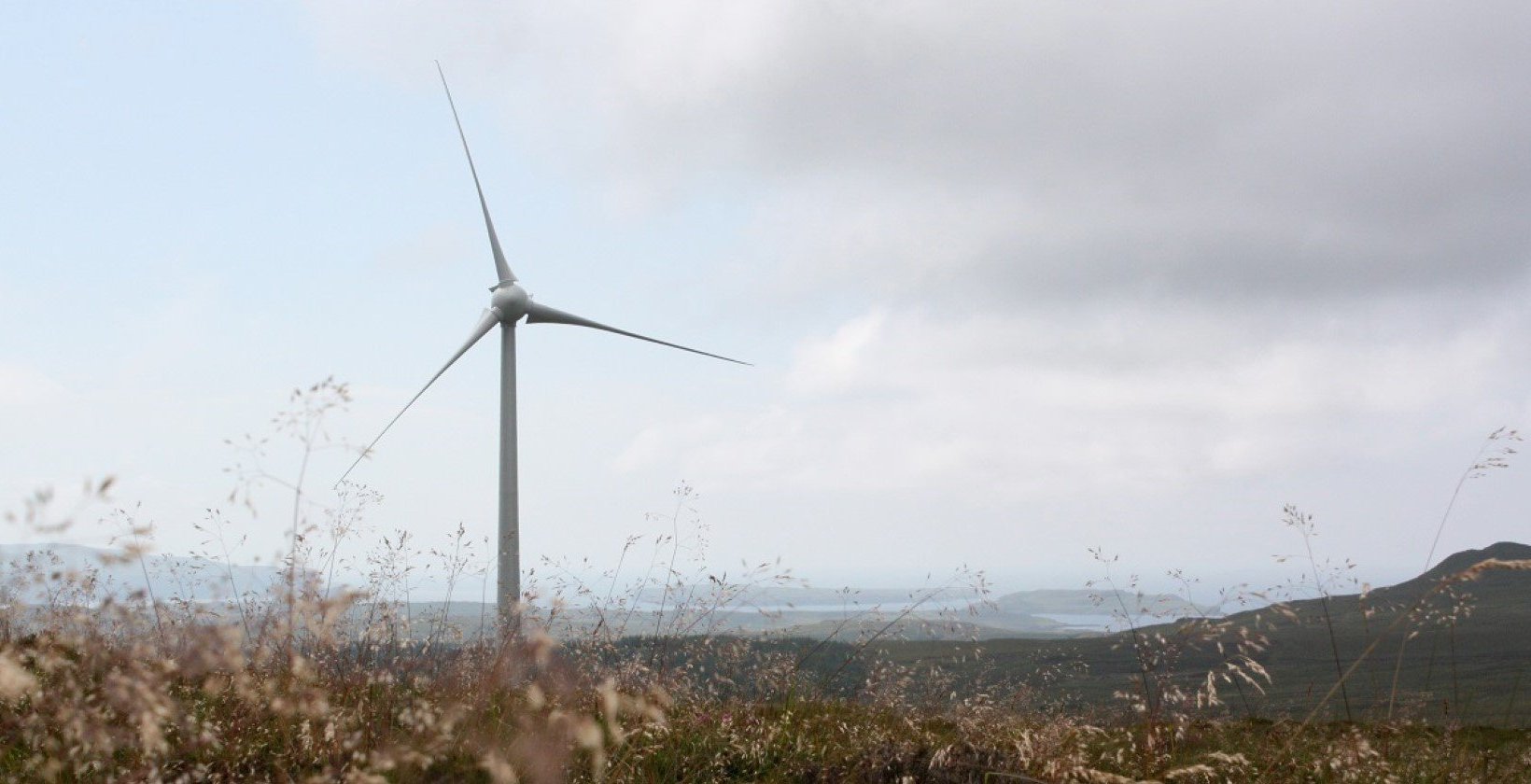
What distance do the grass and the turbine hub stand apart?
12543mm

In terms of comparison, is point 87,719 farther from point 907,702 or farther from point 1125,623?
point 1125,623

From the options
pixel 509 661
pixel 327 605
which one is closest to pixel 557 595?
pixel 509 661

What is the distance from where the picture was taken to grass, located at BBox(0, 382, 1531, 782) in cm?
353

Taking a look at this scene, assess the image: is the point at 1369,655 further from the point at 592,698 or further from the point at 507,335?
the point at 507,335

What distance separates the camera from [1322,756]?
6.22 meters

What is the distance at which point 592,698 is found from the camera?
5117 millimetres

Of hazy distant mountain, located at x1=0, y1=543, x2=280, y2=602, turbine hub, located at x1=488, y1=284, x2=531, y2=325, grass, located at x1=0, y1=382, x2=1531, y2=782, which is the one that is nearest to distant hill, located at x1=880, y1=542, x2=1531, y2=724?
grass, located at x1=0, y1=382, x2=1531, y2=782

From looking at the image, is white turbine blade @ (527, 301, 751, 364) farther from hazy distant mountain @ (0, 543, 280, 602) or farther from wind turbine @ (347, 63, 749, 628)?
hazy distant mountain @ (0, 543, 280, 602)

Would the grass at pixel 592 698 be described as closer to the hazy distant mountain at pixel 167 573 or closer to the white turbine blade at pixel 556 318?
the hazy distant mountain at pixel 167 573

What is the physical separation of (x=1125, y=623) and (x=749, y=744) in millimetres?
3257

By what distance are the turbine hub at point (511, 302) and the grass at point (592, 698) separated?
12543mm

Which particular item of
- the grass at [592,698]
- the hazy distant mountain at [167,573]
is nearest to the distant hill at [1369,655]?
the grass at [592,698]

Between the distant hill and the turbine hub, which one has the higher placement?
the turbine hub

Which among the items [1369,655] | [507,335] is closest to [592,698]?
[1369,655]
